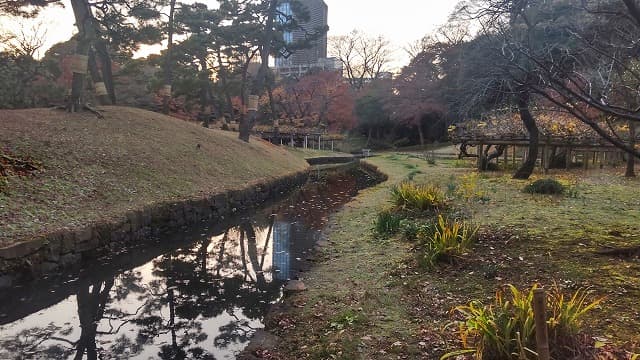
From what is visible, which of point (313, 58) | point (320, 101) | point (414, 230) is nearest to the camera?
point (414, 230)

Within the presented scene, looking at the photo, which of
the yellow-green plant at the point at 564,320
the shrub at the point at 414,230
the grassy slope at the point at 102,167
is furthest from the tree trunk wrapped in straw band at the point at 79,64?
the yellow-green plant at the point at 564,320

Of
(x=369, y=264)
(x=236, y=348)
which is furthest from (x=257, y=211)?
(x=236, y=348)

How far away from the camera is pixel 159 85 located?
25031 mm

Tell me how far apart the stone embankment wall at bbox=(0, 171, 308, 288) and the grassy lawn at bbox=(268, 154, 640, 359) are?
12.7ft

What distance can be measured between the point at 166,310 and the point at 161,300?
385 mm

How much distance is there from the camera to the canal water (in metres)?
Result: 4.57

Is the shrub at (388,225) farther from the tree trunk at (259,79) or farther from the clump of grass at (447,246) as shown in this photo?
the tree trunk at (259,79)

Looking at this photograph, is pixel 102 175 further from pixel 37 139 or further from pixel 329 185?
pixel 329 185

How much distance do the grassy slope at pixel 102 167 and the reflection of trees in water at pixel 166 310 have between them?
177 cm

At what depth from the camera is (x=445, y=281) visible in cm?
517

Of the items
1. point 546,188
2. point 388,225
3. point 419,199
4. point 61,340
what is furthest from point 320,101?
point 61,340

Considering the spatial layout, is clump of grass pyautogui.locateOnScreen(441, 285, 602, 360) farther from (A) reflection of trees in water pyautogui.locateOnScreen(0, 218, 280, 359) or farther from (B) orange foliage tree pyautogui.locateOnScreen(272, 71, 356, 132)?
(B) orange foliage tree pyautogui.locateOnScreen(272, 71, 356, 132)

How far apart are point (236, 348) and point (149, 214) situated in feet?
18.1

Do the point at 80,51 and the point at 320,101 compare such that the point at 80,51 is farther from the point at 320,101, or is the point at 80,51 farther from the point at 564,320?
the point at 320,101
